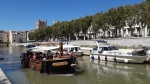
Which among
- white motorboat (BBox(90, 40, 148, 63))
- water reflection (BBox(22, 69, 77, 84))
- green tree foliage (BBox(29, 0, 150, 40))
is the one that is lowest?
→ water reflection (BBox(22, 69, 77, 84))

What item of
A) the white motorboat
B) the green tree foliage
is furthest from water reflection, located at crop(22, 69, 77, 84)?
the green tree foliage

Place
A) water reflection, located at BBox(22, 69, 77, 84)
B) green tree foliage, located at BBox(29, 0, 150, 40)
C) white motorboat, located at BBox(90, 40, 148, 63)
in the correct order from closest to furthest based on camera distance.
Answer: water reflection, located at BBox(22, 69, 77, 84) < white motorboat, located at BBox(90, 40, 148, 63) < green tree foliage, located at BBox(29, 0, 150, 40)

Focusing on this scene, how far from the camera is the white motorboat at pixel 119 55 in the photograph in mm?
38978

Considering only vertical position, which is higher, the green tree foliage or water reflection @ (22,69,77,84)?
the green tree foliage

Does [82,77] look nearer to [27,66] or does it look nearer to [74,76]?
[74,76]

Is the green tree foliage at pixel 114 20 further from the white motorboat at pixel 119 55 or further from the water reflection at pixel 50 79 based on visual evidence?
the water reflection at pixel 50 79

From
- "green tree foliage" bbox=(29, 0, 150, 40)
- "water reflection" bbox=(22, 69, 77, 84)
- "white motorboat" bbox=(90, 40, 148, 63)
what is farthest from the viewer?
"green tree foliage" bbox=(29, 0, 150, 40)

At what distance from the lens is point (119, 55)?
41.3 metres

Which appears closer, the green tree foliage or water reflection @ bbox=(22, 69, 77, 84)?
water reflection @ bbox=(22, 69, 77, 84)

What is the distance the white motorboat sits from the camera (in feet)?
128

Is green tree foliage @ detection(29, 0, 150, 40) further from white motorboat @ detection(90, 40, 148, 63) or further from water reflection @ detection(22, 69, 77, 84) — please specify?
water reflection @ detection(22, 69, 77, 84)

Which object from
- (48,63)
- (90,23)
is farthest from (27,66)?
(90,23)

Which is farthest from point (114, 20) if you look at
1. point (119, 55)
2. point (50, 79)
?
point (50, 79)

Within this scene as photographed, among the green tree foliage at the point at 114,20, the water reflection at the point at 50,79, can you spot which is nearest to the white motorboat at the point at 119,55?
the green tree foliage at the point at 114,20
